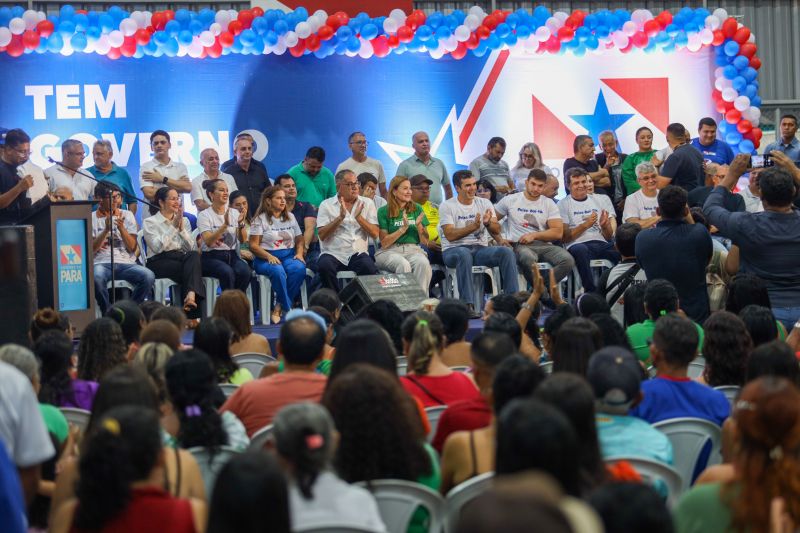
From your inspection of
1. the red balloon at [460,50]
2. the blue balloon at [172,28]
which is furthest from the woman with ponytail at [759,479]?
the red balloon at [460,50]

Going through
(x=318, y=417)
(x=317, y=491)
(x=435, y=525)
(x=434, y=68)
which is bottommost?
(x=435, y=525)

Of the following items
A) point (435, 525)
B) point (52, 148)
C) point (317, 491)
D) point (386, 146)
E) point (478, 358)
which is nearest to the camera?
point (317, 491)

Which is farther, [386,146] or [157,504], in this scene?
[386,146]

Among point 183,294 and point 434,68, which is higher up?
point 434,68

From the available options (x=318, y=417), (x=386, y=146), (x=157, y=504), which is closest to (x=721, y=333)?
(x=318, y=417)

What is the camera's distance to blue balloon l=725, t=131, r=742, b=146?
12.7 m

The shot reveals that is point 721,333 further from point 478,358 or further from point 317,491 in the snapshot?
point 317,491

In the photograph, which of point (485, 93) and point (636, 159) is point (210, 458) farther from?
point (485, 93)

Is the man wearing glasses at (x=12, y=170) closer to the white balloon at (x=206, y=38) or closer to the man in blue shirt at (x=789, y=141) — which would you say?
the white balloon at (x=206, y=38)

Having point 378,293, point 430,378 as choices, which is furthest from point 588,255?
point 430,378

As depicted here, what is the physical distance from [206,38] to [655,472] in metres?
9.29

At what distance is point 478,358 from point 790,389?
64.3 inches

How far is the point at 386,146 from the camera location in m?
12.5

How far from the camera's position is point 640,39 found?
12.7 m
